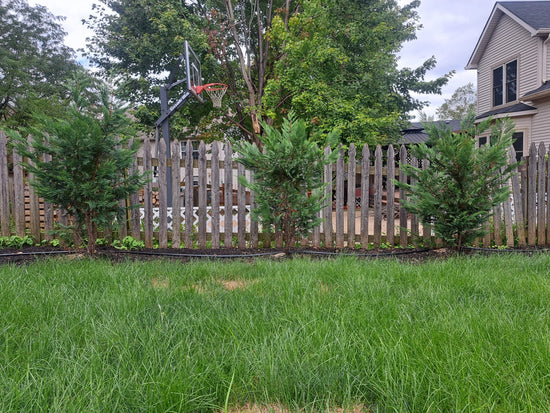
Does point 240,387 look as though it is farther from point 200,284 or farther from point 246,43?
point 246,43

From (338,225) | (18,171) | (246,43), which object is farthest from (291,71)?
(18,171)

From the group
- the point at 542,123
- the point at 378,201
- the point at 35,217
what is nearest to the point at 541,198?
the point at 378,201

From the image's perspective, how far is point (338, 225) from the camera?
541cm

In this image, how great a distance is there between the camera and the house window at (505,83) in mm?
15172

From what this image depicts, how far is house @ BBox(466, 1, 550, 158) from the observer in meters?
13.4

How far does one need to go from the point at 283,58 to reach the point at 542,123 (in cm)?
988

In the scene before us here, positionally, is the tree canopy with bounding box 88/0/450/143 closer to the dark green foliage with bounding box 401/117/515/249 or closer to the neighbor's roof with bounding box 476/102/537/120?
the neighbor's roof with bounding box 476/102/537/120

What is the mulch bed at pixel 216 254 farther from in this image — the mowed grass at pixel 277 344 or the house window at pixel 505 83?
the house window at pixel 505 83

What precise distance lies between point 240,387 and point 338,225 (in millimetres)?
4098

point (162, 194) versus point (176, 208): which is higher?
point (162, 194)

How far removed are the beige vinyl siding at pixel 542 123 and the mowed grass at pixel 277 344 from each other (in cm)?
1316

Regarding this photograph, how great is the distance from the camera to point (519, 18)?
1413 cm

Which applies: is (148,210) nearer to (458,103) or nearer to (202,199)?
(202,199)

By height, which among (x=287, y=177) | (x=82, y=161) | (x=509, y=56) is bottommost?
(x=287, y=177)
